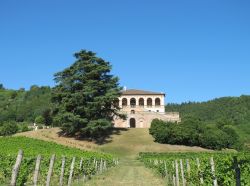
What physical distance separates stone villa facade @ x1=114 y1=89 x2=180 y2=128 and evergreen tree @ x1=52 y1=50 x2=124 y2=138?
20948 millimetres

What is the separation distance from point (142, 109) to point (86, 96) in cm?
3322

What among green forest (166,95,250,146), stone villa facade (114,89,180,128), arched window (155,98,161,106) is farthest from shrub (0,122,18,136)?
green forest (166,95,250,146)

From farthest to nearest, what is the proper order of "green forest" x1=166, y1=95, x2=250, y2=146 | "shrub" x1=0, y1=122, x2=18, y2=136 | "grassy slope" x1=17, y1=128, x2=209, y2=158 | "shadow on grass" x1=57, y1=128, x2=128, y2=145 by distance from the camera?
1. "green forest" x1=166, y1=95, x2=250, y2=146
2. "shrub" x1=0, y1=122, x2=18, y2=136
3. "shadow on grass" x1=57, y1=128, x2=128, y2=145
4. "grassy slope" x1=17, y1=128, x2=209, y2=158

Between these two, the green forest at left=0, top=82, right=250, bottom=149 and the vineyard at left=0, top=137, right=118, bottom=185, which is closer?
the vineyard at left=0, top=137, right=118, bottom=185

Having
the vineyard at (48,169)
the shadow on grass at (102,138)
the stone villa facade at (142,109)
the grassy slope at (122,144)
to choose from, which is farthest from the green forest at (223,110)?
the vineyard at (48,169)

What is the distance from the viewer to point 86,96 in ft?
216

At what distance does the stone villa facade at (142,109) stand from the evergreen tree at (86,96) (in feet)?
68.7

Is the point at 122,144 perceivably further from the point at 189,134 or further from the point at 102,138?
the point at 189,134

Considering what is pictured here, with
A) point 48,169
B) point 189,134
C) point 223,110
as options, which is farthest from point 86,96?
point 223,110

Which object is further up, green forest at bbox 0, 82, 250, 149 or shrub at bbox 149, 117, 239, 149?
green forest at bbox 0, 82, 250, 149

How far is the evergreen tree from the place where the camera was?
6462 cm

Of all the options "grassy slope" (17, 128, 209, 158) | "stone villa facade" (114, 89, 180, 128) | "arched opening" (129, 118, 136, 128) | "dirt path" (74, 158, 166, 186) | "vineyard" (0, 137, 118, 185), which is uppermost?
"stone villa facade" (114, 89, 180, 128)

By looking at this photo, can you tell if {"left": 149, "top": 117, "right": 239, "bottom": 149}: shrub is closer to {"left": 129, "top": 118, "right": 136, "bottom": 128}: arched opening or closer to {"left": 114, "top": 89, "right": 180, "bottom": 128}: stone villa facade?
{"left": 114, "top": 89, "right": 180, "bottom": 128}: stone villa facade

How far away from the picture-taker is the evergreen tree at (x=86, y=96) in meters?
64.6
